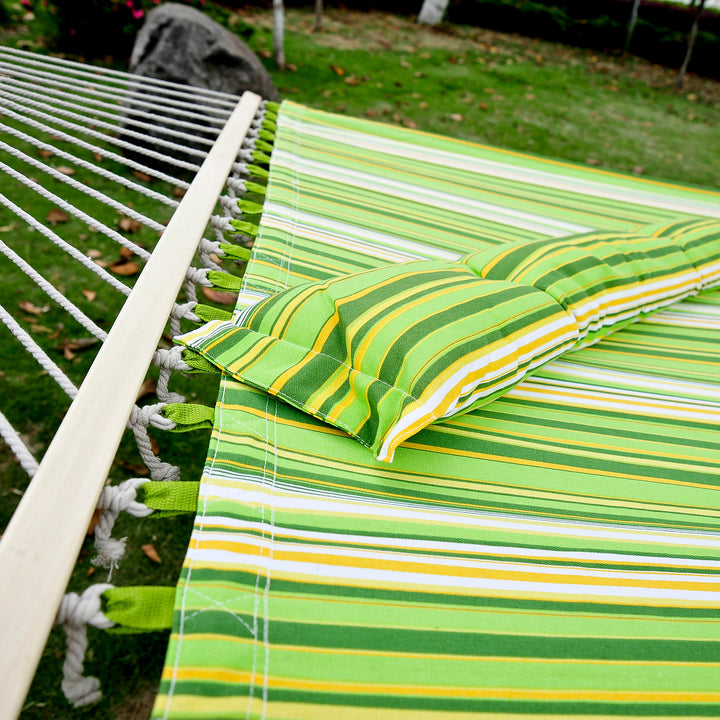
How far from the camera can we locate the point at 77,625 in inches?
25.2

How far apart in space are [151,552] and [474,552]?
100 centimetres

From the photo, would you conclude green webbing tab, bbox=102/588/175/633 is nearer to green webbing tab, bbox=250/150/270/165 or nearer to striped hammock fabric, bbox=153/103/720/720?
striped hammock fabric, bbox=153/103/720/720

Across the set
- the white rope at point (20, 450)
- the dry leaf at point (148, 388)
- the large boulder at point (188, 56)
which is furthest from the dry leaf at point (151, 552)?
the large boulder at point (188, 56)

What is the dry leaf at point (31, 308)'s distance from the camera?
203 centimetres

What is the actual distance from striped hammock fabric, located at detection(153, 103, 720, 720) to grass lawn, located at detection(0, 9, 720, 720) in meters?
0.74

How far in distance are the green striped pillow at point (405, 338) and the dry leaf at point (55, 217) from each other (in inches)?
69.1

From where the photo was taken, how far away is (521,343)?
1144 millimetres

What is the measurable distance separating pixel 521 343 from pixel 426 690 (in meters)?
0.69

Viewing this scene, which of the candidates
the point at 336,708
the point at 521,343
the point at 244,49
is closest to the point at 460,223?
the point at 521,343

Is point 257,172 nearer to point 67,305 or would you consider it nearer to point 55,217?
point 67,305

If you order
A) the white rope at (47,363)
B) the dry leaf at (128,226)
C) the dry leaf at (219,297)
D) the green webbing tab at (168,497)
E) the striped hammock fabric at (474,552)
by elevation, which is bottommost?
the dry leaf at (219,297)

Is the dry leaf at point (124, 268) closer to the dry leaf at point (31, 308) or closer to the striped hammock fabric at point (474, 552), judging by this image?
the dry leaf at point (31, 308)

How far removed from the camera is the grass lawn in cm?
138

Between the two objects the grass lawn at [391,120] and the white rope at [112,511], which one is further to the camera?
the grass lawn at [391,120]
